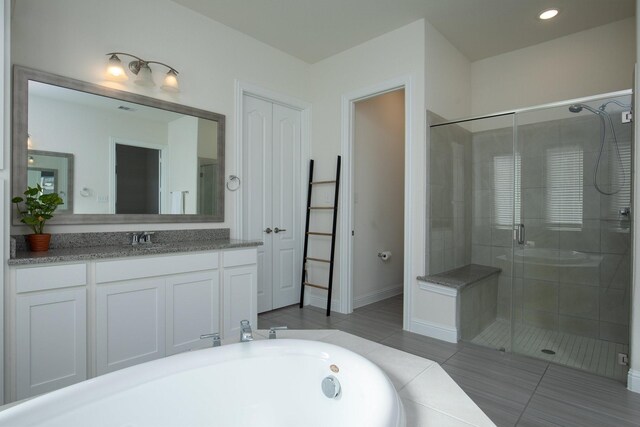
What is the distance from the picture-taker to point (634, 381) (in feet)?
6.64

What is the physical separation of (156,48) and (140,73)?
0.99ft

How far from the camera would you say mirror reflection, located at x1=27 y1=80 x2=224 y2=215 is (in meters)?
2.19

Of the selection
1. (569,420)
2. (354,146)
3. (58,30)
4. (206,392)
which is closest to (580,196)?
(569,420)

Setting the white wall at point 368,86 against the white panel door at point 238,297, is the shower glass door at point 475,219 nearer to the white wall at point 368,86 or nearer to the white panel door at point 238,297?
the white wall at point 368,86

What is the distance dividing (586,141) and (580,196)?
42cm

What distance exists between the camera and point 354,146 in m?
3.68

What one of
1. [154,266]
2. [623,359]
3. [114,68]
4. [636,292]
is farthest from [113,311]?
[623,359]

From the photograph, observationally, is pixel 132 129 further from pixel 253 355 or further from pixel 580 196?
→ pixel 580 196

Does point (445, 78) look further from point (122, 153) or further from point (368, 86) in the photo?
point (122, 153)

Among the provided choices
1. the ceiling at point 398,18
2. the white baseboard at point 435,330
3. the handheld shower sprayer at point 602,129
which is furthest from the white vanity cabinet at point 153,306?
the handheld shower sprayer at point 602,129

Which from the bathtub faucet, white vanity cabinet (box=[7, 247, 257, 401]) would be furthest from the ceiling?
the bathtub faucet

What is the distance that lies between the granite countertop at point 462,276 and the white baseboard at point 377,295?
0.99 m

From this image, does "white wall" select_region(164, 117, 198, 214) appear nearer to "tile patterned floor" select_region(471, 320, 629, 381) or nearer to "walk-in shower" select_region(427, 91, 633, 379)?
"walk-in shower" select_region(427, 91, 633, 379)

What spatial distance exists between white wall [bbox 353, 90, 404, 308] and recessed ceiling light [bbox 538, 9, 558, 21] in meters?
1.52
